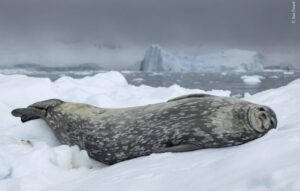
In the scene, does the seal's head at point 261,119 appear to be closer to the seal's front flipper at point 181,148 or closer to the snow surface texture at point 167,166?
the snow surface texture at point 167,166

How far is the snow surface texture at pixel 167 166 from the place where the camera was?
236cm

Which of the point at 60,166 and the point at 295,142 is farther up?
the point at 295,142

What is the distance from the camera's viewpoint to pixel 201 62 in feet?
184

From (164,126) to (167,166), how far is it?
978 millimetres

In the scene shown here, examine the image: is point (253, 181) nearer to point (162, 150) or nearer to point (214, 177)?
point (214, 177)

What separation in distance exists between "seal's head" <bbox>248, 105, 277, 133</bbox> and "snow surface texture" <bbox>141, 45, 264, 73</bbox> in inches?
1650

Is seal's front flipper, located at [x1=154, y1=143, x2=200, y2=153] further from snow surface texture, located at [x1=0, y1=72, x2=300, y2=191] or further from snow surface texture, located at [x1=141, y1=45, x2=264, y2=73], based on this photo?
snow surface texture, located at [x1=141, y1=45, x2=264, y2=73]

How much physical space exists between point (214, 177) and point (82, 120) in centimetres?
232

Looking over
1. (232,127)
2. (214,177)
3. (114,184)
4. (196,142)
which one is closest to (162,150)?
(196,142)

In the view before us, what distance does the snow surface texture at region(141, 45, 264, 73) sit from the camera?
47125mm

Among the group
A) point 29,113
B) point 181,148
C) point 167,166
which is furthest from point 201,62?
point 167,166

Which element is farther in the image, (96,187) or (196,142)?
(196,142)

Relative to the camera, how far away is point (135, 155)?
4051mm

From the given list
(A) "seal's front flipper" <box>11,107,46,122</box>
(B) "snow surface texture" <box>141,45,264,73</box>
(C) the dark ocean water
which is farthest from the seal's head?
(B) "snow surface texture" <box>141,45,264,73</box>
